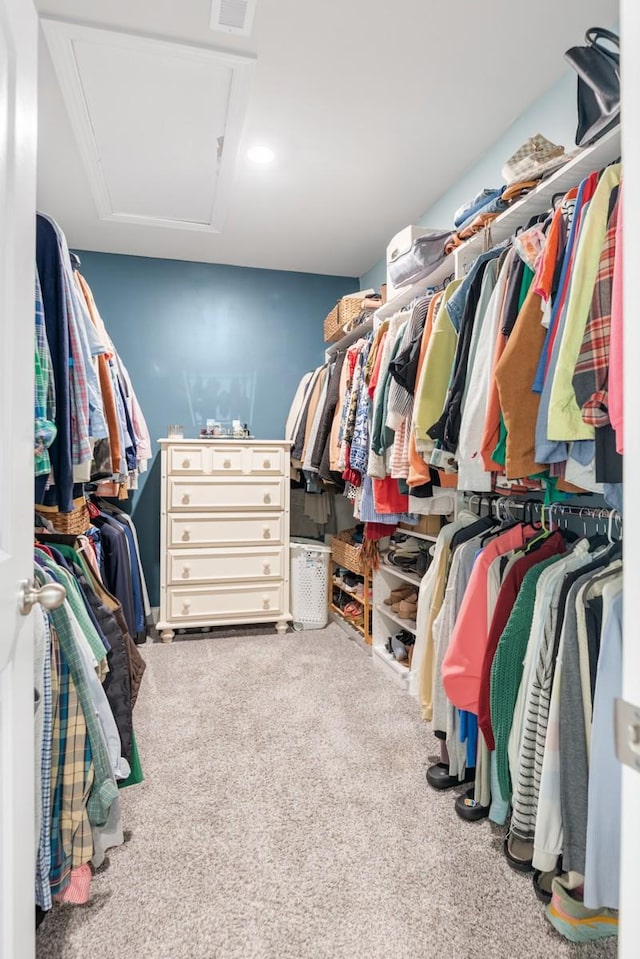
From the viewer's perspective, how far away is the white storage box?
7.07 feet

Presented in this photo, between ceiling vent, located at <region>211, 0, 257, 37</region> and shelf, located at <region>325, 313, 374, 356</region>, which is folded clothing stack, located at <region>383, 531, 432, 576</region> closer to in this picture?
shelf, located at <region>325, 313, 374, 356</region>

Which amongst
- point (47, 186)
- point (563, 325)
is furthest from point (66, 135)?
point (563, 325)

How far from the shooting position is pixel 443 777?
5.91 feet

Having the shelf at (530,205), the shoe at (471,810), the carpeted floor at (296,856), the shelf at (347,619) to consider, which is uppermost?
the shelf at (530,205)

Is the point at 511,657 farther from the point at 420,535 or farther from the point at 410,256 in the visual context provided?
the point at 410,256

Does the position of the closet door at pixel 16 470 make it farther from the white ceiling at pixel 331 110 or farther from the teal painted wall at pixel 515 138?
the teal painted wall at pixel 515 138

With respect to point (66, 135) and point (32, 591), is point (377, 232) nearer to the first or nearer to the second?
point (66, 135)

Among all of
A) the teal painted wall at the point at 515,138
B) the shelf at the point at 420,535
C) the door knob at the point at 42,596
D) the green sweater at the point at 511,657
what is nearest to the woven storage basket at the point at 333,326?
the teal painted wall at the point at 515,138

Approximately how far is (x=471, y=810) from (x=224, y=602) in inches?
82.6

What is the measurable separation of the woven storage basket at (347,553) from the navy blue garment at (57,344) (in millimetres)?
2103

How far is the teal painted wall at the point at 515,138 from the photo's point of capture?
200 cm

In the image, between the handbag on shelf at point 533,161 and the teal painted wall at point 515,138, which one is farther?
the teal painted wall at point 515,138

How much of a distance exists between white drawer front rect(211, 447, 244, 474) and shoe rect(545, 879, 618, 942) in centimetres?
267

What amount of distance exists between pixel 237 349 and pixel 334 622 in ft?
7.05
